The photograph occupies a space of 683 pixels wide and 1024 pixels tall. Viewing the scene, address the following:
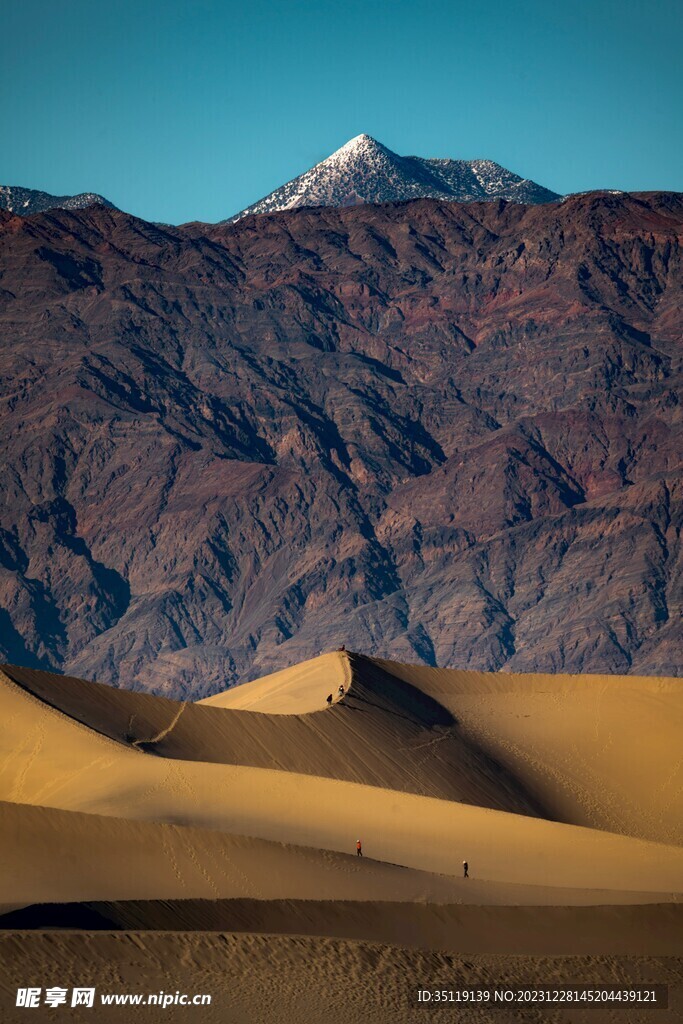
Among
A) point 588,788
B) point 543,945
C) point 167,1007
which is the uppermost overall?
point 167,1007

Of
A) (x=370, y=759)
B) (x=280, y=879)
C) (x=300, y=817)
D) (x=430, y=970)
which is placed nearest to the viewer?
(x=430, y=970)

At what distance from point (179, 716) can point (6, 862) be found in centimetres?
3383

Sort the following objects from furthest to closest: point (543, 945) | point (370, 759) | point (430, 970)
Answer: point (370, 759) < point (543, 945) < point (430, 970)

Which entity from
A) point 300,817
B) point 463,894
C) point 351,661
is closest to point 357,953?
point 463,894

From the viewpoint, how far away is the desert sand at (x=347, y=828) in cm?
3616

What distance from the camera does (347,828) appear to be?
196ft

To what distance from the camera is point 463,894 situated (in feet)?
158

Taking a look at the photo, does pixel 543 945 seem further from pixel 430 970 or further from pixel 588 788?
pixel 588 788

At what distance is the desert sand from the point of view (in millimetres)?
36156

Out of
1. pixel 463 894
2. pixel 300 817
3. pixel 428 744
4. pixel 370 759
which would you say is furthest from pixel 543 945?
pixel 428 744

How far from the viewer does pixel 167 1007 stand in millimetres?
31641

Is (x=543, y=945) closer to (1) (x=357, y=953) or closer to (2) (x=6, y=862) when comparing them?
(1) (x=357, y=953)

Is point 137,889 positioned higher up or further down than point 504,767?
higher up

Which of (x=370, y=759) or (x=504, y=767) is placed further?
(x=504, y=767)
